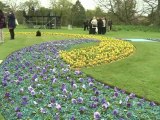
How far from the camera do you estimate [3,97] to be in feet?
25.1

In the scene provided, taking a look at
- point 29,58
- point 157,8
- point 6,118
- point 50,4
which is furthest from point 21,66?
point 50,4

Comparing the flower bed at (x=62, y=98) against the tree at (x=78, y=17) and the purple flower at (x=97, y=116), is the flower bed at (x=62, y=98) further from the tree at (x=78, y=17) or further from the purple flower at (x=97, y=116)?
the tree at (x=78, y=17)

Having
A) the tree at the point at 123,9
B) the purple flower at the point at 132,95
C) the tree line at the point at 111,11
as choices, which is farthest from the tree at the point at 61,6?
the purple flower at the point at 132,95

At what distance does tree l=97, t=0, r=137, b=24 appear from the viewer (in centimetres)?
6082

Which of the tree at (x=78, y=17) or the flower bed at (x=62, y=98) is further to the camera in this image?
Answer: the tree at (x=78, y=17)

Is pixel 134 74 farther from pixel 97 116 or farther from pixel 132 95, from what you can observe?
pixel 97 116

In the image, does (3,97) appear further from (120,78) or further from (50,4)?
(50,4)

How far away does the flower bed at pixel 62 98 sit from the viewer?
6367 millimetres

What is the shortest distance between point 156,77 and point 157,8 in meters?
44.5

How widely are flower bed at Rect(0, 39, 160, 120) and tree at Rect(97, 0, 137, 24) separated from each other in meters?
51.6

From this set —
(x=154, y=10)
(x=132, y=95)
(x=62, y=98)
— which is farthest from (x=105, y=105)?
(x=154, y=10)

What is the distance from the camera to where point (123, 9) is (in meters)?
62.1

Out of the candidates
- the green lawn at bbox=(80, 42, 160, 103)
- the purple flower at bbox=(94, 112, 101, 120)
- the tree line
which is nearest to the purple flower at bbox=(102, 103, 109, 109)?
the purple flower at bbox=(94, 112, 101, 120)

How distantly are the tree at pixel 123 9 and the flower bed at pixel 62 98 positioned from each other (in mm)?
51614
